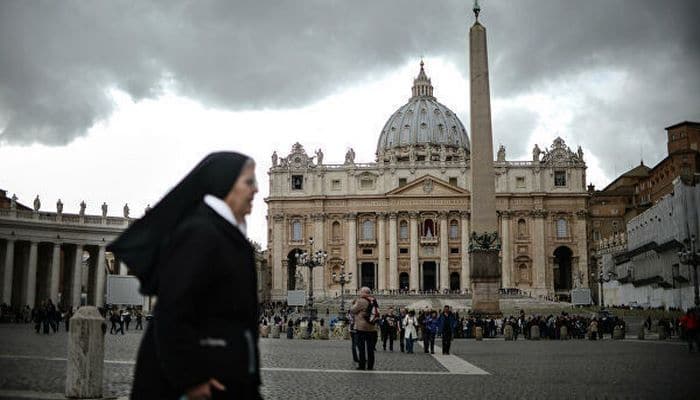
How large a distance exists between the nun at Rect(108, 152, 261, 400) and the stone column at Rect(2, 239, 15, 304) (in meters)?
46.4

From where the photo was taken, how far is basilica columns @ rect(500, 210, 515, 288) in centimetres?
8244

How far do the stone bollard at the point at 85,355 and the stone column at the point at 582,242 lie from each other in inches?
3100

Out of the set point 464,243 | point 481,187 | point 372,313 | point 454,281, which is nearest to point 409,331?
point 372,313

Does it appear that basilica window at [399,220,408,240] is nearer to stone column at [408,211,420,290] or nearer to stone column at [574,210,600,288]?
stone column at [408,211,420,290]

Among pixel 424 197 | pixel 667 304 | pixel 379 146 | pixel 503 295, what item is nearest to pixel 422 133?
pixel 379 146

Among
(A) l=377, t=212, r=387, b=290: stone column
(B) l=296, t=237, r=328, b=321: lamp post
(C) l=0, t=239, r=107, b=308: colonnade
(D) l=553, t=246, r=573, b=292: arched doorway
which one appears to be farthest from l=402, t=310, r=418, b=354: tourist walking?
(D) l=553, t=246, r=573, b=292: arched doorway

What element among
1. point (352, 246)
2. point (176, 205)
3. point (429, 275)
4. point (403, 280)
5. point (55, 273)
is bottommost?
point (176, 205)

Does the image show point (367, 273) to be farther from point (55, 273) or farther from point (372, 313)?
point (372, 313)

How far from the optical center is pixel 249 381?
3.01 meters

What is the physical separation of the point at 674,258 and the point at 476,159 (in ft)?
76.3

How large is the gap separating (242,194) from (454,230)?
8152 centimetres

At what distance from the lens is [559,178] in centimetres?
8575

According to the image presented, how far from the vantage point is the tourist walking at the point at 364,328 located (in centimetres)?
1277

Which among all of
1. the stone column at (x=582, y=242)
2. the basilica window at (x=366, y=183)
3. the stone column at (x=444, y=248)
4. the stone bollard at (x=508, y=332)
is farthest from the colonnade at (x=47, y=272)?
the stone column at (x=582, y=242)
